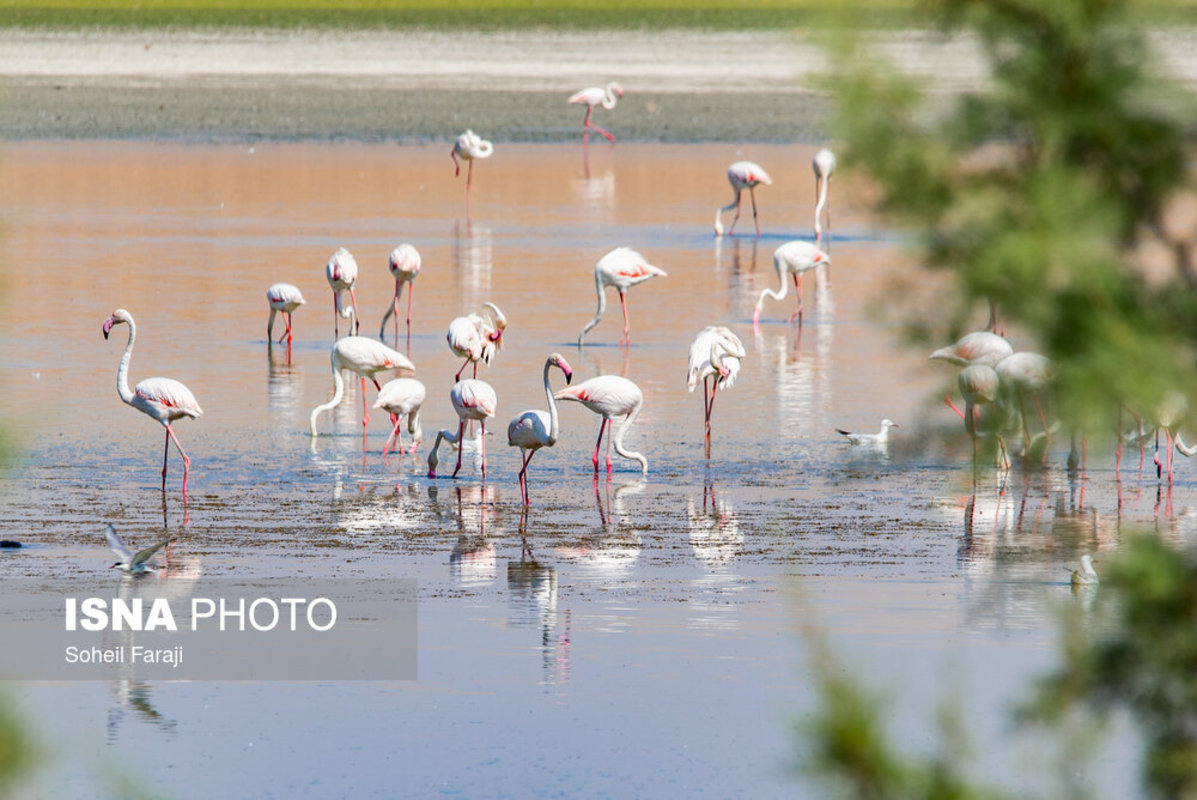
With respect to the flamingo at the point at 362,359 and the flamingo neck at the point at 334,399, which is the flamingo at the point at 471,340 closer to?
the flamingo at the point at 362,359

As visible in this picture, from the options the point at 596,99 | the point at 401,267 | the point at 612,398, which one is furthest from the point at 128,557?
the point at 596,99

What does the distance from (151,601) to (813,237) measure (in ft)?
51.8

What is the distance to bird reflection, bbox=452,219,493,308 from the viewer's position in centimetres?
1750

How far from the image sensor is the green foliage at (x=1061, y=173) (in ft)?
8.80

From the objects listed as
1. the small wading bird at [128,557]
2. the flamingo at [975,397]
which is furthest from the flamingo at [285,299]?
the flamingo at [975,397]

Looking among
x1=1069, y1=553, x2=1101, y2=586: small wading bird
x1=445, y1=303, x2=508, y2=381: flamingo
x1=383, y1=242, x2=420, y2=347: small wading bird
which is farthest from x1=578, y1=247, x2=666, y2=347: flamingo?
x1=1069, y1=553, x2=1101, y2=586: small wading bird

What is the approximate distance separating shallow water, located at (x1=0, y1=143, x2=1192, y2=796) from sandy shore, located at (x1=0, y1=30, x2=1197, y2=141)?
46.1 ft

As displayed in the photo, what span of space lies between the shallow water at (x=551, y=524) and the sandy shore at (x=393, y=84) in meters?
14.0

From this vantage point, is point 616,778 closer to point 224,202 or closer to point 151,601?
Answer: point 151,601

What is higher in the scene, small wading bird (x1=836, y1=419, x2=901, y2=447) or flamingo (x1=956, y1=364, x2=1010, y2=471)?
flamingo (x1=956, y1=364, x2=1010, y2=471)

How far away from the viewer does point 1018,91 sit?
278 centimetres

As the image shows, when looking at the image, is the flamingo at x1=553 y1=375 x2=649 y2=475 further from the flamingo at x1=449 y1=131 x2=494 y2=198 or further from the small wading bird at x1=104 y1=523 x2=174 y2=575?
the flamingo at x1=449 y1=131 x2=494 y2=198

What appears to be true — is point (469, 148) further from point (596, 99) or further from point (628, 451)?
point (628, 451)

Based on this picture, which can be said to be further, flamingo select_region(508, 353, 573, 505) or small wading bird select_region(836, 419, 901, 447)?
small wading bird select_region(836, 419, 901, 447)
